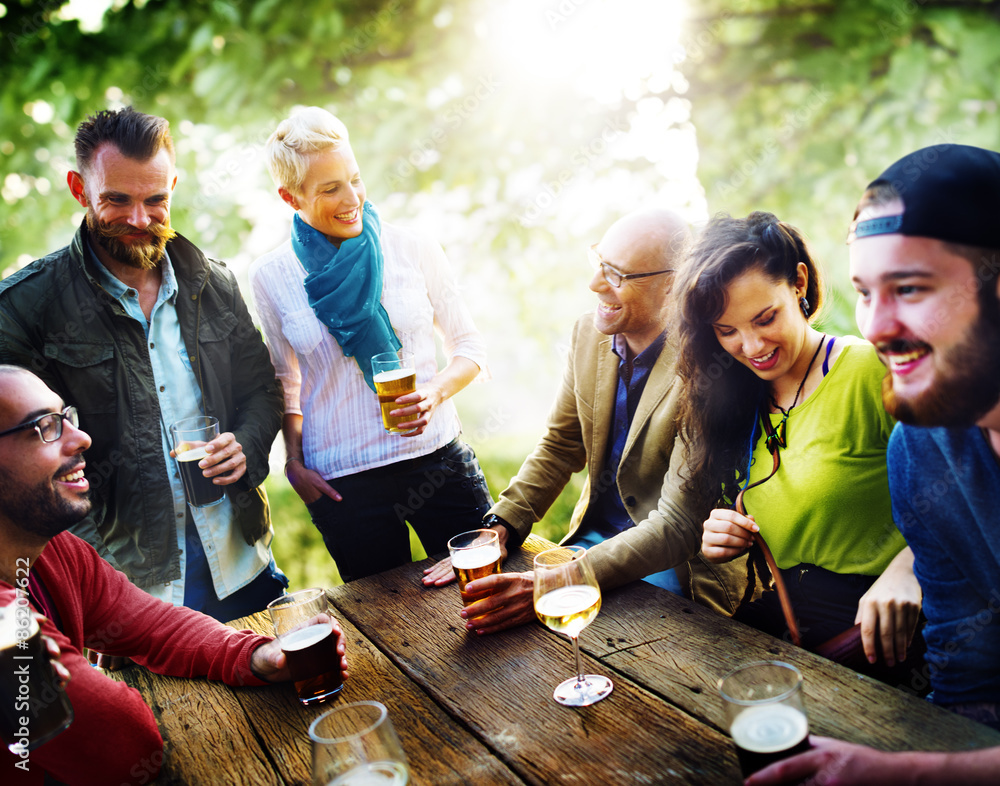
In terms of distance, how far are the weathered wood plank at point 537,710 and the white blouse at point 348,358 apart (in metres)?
0.67

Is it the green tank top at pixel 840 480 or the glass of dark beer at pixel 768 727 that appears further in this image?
the green tank top at pixel 840 480

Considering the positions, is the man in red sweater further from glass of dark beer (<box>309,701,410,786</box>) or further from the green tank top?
the green tank top

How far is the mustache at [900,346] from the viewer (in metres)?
1.24

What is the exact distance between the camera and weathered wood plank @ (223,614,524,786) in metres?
1.29

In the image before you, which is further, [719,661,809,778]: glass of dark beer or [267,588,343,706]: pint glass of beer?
[267,588,343,706]: pint glass of beer

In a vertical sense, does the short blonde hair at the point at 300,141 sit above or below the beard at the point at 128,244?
above

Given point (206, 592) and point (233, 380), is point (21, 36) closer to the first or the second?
point (233, 380)

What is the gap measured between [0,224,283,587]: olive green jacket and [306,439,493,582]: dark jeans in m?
0.27

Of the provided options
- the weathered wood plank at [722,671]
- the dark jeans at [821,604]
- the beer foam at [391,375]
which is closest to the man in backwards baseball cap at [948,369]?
the weathered wood plank at [722,671]

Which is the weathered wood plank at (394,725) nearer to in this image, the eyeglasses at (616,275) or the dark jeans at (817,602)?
the dark jeans at (817,602)

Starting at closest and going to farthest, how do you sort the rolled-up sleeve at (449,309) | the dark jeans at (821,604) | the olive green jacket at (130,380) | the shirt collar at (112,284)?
the dark jeans at (821,604) → the olive green jacket at (130,380) → the shirt collar at (112,284) → the rolled-up sleeve at (449,309)

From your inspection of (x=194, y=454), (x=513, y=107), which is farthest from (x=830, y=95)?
(x=194, y=454)

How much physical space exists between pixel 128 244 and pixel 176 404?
1.68 ft

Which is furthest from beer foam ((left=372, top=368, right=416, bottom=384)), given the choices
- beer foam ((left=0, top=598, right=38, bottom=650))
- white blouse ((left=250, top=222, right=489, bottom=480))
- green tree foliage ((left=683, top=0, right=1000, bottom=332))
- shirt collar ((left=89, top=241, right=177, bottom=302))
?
green tree foliage ((left=683, top=0, right=1000, bottom=332))
